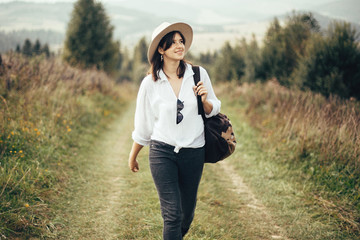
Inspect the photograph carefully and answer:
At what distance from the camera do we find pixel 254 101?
10.1 m

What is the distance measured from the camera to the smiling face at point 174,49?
2355 mm

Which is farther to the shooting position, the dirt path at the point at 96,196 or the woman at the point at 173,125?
the dirt path at the point at 96,196

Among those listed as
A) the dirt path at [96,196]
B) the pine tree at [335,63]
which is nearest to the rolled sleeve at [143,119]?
the dirt path at [96,196]

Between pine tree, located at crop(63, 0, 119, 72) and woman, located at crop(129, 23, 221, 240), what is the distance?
15646 mm

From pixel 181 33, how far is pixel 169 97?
0.74 m

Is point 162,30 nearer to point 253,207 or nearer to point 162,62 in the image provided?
point 162,62

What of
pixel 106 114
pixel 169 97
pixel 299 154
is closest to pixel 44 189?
pixel 169 97

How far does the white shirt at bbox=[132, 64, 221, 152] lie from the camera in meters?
2.22

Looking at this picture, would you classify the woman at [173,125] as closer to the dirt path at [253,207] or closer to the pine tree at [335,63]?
the dirt path at [253,207]

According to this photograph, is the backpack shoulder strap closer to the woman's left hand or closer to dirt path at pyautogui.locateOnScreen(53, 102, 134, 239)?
the woman's left hand

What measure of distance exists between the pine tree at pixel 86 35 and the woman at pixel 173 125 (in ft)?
51.3

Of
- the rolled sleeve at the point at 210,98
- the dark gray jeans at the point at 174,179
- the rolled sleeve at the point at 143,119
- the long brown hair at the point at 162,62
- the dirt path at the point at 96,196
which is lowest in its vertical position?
the dirt path at the point at 96,196

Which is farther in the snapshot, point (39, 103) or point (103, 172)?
point (39, 103)

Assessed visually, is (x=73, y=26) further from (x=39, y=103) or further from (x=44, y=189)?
(x=44, y=189)
